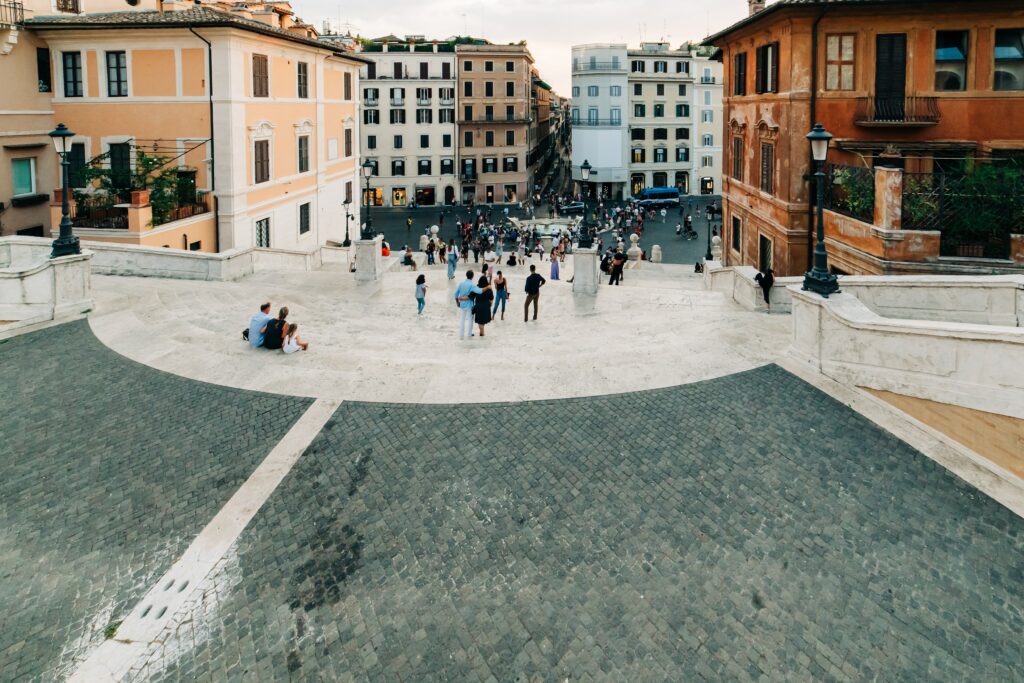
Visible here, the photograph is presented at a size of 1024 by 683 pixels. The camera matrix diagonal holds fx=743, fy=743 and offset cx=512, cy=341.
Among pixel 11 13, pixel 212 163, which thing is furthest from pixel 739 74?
pixel 11 13

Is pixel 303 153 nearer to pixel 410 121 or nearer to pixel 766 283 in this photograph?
pixel 766 283

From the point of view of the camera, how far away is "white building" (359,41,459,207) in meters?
73.2

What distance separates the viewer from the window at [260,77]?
2906cm

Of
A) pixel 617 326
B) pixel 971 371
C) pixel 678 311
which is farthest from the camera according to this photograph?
pixel 678 311

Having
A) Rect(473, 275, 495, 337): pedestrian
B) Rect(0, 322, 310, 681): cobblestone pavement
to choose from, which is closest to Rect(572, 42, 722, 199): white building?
Rect(473, 275, 495, 337): pedestrian

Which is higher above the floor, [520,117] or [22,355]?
[520,117]

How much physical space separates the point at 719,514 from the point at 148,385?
9.09 m

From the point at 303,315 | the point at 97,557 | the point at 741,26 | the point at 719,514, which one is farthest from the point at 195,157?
the point at 719,514

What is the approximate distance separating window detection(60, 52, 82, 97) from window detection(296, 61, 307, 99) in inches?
339

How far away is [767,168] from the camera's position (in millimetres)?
Answer: 25547

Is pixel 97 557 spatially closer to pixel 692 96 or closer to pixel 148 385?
pixel 148 385

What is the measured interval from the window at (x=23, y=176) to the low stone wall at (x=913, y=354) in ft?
89.9

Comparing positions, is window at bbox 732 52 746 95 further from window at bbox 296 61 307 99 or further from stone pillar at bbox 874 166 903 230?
window at bbox 296 61 307 99

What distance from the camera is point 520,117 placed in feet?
252
